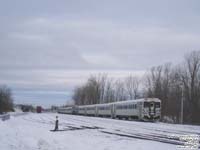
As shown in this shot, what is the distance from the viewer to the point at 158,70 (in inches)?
4756

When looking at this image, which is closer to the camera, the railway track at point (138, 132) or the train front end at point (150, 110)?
the railway track at point (138, 132)

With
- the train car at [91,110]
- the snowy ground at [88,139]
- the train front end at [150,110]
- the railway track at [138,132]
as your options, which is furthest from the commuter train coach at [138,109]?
the snowy ground at [88,139]

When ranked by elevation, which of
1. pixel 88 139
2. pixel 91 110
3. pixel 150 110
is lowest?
pixel 88 139

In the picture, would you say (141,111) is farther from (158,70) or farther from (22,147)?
(158,70)

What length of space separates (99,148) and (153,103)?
40.7 meters

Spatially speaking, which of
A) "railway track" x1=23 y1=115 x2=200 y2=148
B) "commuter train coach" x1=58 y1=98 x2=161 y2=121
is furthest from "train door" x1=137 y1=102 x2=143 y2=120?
"railway track" x1=23 y1=115 x2=200 y2=148

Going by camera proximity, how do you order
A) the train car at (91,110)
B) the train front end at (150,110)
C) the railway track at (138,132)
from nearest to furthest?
the railway track at (138,132), the train front end at (150,110), the train car at (91,110)

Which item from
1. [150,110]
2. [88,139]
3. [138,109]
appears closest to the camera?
[88,139]

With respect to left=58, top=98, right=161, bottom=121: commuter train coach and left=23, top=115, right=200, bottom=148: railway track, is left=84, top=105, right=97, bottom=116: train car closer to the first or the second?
left=58, top=98, right=161, bottom=121: commuter train coach

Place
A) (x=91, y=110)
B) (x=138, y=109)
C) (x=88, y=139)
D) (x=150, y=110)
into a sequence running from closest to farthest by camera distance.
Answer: (x=88, y=139) → (x=150, y=110) → (x=138, y=109) → (x=91, y=110)

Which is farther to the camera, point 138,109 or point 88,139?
point 138,109

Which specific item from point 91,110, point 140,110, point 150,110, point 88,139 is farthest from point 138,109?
point 91,110

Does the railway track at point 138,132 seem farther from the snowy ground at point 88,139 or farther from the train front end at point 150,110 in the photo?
the train front end at point 150,110

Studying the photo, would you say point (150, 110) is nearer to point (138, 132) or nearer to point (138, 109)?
point (138, 109)
